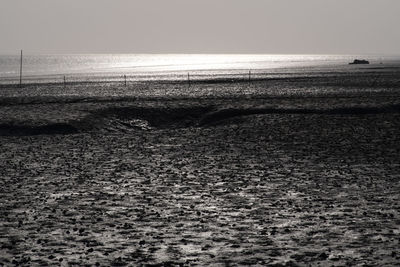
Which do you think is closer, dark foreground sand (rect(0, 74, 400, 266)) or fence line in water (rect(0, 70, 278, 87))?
dark foreground sand (rect(0, 74, 400, 266))

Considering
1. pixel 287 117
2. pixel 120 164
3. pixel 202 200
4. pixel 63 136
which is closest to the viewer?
pixel 202 200

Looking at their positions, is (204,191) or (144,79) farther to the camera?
(144,79)

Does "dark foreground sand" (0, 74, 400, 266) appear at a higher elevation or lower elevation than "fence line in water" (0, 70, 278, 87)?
lower

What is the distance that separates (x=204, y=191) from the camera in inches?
639

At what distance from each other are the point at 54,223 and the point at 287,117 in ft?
69.3

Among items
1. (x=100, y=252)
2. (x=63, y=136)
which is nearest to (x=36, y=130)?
(x=63, y=136)

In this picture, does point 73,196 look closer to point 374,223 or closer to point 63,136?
point 374,223

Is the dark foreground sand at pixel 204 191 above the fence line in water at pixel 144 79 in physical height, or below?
below

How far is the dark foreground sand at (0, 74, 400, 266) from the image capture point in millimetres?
11016

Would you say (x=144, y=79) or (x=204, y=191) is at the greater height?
(x=144, y=79)

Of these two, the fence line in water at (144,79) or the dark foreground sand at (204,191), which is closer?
the dark foreground sand at (204,191)

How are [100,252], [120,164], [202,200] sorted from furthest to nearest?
[120,164]
[202,200]
[100,252]

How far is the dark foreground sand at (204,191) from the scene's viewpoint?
36.1ft

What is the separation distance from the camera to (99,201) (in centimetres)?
1517
